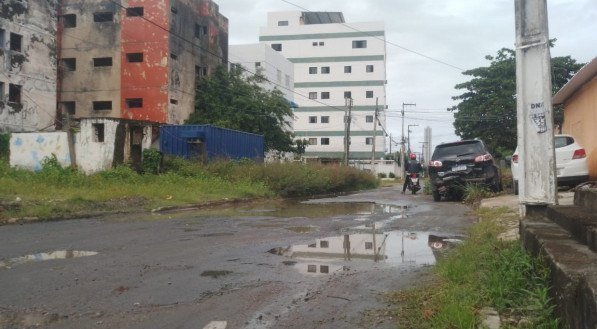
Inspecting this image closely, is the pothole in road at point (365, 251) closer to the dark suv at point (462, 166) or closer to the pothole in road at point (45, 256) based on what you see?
the pothole in road at point (45, 256)

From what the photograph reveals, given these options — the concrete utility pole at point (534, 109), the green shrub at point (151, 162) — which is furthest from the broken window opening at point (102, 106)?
the concrete utility pole at point (534, 109)

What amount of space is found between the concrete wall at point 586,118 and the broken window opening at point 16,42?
27.8m

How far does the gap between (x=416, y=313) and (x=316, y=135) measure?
6679cm

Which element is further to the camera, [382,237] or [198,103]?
[198,103]

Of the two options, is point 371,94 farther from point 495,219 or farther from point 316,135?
point 495,219

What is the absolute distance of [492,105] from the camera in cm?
2936

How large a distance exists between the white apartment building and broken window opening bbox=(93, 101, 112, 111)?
3702cm

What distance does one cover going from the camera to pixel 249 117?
111 feet

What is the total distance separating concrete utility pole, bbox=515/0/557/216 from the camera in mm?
5742

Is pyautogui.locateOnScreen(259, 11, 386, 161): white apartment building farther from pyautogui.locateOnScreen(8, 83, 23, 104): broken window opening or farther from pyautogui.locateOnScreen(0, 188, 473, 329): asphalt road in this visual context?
pyautogui.locateOnScreen(0, 188, 473, 329): asphalt road

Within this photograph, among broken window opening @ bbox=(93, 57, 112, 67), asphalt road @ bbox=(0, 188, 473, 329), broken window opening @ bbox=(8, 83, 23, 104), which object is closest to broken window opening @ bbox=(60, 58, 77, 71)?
broken window opening @ bbox=(93, 57, 112, 67)

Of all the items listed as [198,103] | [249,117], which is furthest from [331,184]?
[198,103]

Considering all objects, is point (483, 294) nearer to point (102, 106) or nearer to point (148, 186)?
point (148, 186)

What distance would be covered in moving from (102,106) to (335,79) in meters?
42.0
